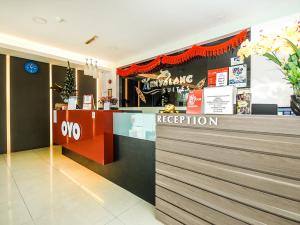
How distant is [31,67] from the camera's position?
5348 mm

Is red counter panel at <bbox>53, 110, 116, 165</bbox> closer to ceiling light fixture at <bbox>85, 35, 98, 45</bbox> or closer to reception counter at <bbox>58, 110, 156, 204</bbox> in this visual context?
reception counter at <bbox>58, 110, 156, 204</bbox>

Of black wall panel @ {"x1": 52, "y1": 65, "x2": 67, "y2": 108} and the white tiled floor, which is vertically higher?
black wall panel @ {"x1": 52, "y1": 65, "x2": 67, "y2": 108}

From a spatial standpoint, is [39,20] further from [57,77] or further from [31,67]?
[57,77]

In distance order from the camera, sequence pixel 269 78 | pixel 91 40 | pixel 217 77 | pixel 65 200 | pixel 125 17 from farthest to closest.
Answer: pixel 91 40 < pixel 217 77 < pixel 125 17 < pixel 269 78 < pixel 65 200

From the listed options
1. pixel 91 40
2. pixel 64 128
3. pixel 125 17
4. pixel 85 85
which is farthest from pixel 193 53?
pixel 85 85

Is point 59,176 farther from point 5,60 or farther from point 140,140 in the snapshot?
point 5,60

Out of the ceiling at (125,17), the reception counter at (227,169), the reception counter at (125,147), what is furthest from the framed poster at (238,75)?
the reception counter at (227,169)

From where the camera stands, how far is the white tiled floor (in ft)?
6.59

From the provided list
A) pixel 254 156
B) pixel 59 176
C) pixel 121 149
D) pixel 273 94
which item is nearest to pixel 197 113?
pixel 254 156

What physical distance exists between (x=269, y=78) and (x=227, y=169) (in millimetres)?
2355

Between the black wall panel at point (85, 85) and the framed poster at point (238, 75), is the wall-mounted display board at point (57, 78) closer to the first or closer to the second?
the black wall panel at point (85, 85)

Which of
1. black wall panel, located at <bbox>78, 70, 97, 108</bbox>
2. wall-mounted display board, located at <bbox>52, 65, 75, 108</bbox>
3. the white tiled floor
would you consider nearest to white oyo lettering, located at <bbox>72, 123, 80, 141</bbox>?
the white tiled floor

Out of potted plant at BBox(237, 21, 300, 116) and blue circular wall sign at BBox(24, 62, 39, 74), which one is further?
blue circular wall sign at BBox(24, 62, 39, 74)

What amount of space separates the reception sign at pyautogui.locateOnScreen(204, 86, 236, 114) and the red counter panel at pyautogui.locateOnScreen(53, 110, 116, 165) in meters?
1.71
